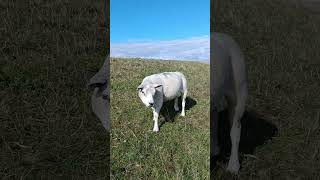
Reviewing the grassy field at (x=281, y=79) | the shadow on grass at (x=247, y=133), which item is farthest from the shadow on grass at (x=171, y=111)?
the grassy field at (x=281, y=79)

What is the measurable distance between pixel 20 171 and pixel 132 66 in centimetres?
183

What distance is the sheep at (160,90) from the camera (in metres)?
3.58

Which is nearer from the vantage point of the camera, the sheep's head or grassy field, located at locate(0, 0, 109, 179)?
the sheep's head

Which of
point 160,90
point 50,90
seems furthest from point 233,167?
point 50,90

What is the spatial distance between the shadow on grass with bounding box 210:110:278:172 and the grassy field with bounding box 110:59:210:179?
816 millimetres

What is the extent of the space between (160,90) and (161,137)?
0.66 m

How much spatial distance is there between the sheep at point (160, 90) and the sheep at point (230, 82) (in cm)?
33

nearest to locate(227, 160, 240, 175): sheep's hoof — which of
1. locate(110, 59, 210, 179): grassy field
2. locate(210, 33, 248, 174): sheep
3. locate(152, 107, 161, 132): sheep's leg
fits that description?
locate(210, 33, 248, 174): sheep

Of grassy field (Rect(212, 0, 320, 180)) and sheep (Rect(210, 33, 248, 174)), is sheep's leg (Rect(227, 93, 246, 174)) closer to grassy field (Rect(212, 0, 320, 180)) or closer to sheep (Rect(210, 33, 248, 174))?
sheep (Rect(210, 33, 248, 174))

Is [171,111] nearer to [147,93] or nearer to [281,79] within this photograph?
[147,93]

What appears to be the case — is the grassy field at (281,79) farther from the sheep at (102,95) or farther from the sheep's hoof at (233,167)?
the sheep at (102,95)

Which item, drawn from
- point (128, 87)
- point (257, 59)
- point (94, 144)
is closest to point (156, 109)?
point (128, 87)

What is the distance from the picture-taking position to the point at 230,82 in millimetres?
4129

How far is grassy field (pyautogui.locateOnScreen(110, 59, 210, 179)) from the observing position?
11.3ft
